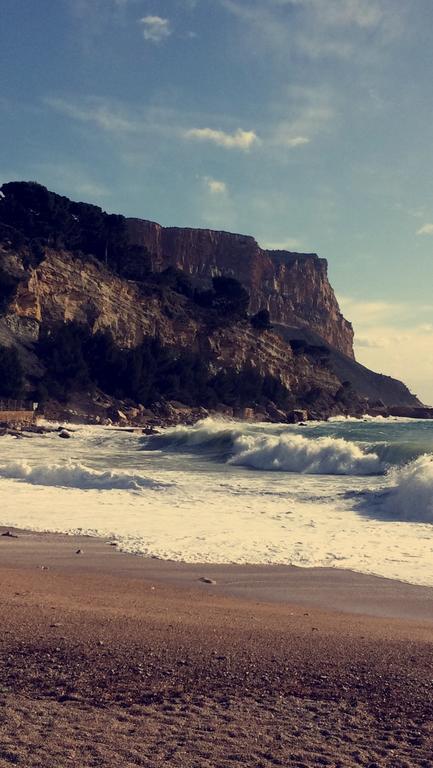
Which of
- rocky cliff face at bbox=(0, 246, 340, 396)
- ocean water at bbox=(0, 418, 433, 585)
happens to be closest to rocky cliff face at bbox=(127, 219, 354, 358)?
rocky cliff face at bbox=(0, 246, 340, 396)

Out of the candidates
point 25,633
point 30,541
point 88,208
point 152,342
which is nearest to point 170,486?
point 30,541

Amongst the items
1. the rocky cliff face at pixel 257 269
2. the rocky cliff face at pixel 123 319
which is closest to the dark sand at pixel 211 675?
the rocky cliff face at pixel 123 319

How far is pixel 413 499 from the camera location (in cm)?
1302

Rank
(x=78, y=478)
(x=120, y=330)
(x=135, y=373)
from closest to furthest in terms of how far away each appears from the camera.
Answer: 1. (x=78, y=478)
2. (x=135, y=373)
3. (x=120, y=330)

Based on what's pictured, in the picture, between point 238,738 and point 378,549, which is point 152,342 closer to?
point 378,549

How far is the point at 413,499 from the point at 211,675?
31.6 ft

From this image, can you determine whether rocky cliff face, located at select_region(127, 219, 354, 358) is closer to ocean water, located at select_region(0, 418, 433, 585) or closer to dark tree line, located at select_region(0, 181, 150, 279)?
dark tree line, located at select_region(0, 181, 150, 279)

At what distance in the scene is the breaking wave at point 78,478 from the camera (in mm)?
16219

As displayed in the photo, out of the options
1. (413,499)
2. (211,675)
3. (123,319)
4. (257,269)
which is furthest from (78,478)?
(257,269)

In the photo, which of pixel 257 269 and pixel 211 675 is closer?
pixel 211 675

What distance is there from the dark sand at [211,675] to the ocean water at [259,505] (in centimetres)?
196

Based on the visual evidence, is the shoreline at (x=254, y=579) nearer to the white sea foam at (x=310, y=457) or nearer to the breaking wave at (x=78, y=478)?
the breaking wave at (x=78, y=478)

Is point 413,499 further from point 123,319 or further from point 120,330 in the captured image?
point 123,319

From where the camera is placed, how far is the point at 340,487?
17.3 meters
